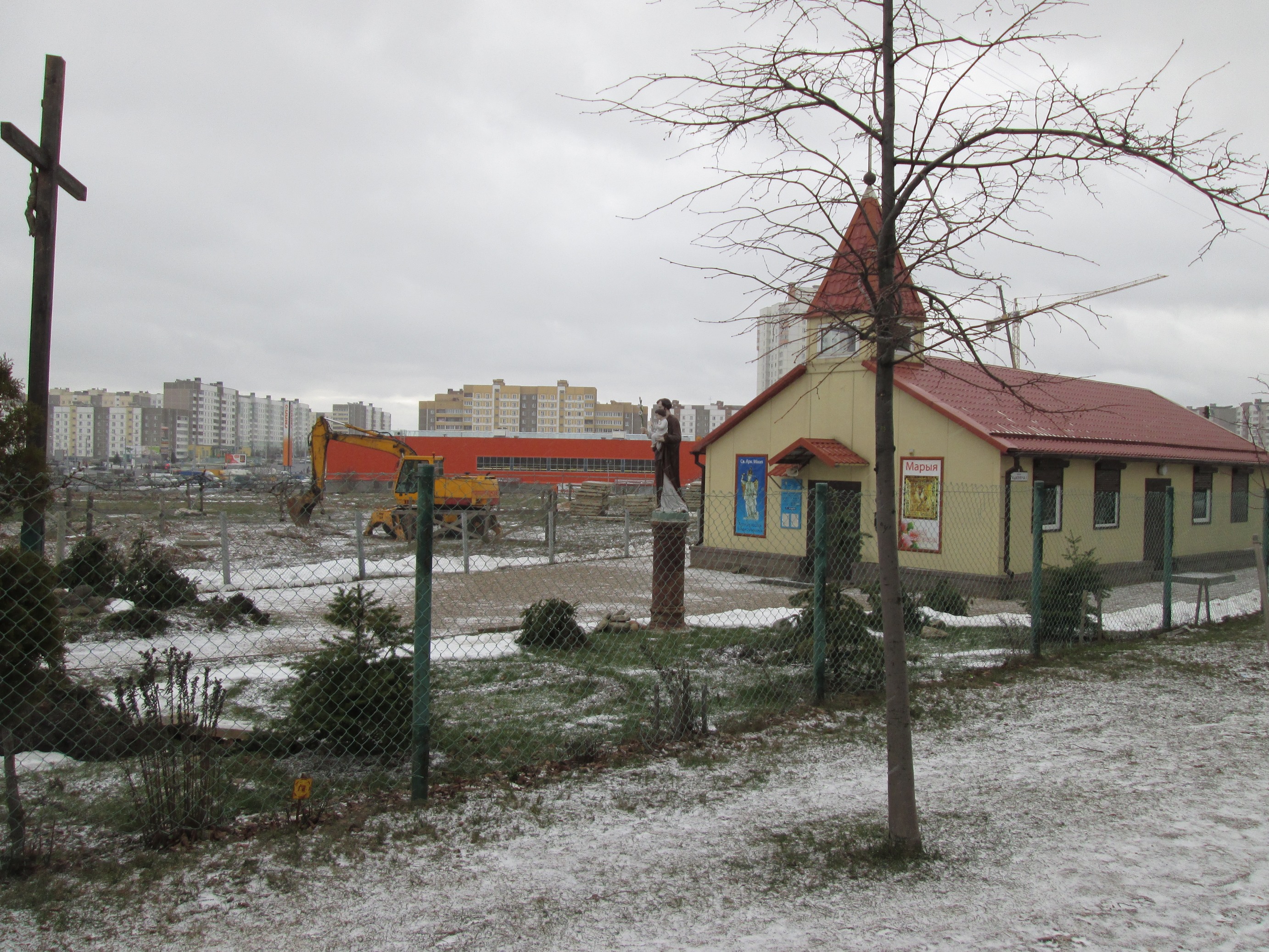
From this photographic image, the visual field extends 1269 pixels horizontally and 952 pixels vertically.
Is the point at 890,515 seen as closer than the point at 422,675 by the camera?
Yes

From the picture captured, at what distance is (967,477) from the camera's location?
52.9 feet

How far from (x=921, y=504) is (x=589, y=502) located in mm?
25098

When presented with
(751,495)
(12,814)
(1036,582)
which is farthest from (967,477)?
(12,814)

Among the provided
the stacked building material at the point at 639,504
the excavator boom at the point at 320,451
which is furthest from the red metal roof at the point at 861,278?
the stacked building material at the point at 639,504

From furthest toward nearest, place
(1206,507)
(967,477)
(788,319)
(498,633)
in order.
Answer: (1206,507), (967,477), (498,633), (788,319)

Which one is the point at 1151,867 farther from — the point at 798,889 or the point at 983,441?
the point at 983,441

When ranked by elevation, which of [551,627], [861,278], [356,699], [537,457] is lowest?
[551,627]

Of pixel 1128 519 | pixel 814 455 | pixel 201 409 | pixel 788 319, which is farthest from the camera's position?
pixel 201 409

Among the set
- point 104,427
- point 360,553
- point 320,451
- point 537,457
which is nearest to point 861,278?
point 360,553

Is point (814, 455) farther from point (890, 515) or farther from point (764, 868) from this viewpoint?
point (764, 868)

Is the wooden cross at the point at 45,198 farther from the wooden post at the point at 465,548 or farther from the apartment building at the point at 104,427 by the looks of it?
the apartment building at the point at 104,427

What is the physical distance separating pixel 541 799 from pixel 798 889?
5.06 feet

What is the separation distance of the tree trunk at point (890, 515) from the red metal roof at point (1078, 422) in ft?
30.8

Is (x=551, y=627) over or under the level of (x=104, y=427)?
under
